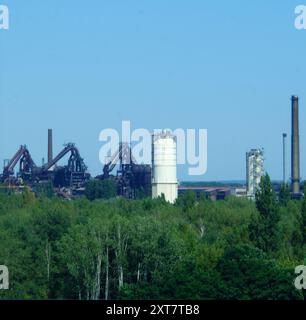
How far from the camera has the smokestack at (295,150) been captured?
1930cm

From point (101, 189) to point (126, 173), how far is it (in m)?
2.40

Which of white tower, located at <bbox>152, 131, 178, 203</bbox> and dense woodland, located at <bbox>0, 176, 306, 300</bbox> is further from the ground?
white tower, located at <bbox>152, 131, 178, 203</bbox>

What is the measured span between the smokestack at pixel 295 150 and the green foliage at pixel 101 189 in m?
3.60

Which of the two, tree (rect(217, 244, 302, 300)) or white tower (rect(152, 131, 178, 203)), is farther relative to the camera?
white tower (rect(152, 131, 178, 203))

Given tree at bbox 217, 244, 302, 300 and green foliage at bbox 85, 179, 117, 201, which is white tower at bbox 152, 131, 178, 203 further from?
tree at bbox 217, 244, 302, 300

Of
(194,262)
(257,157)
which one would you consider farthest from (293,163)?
(194,262)

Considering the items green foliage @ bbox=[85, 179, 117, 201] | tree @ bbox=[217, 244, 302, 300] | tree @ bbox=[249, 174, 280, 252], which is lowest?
tree @ bbox=[217, 244, 302, 300]

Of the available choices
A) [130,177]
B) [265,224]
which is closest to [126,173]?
[130,177]

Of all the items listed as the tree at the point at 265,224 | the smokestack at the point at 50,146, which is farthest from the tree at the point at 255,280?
the smokestack at the point at 50,146

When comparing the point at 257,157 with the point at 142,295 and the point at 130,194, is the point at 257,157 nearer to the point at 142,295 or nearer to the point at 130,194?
the point at 130,194

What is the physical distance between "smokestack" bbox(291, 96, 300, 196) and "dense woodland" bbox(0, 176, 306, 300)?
16.5 ft

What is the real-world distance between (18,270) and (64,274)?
0.85 m

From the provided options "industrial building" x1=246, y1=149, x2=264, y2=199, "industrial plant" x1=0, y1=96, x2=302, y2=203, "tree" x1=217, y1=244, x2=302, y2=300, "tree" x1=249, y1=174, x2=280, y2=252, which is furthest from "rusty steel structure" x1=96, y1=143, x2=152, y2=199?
"tree" x1=217, y1=244, x2=302, y2=300

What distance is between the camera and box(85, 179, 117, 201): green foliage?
A: 68.3ft
